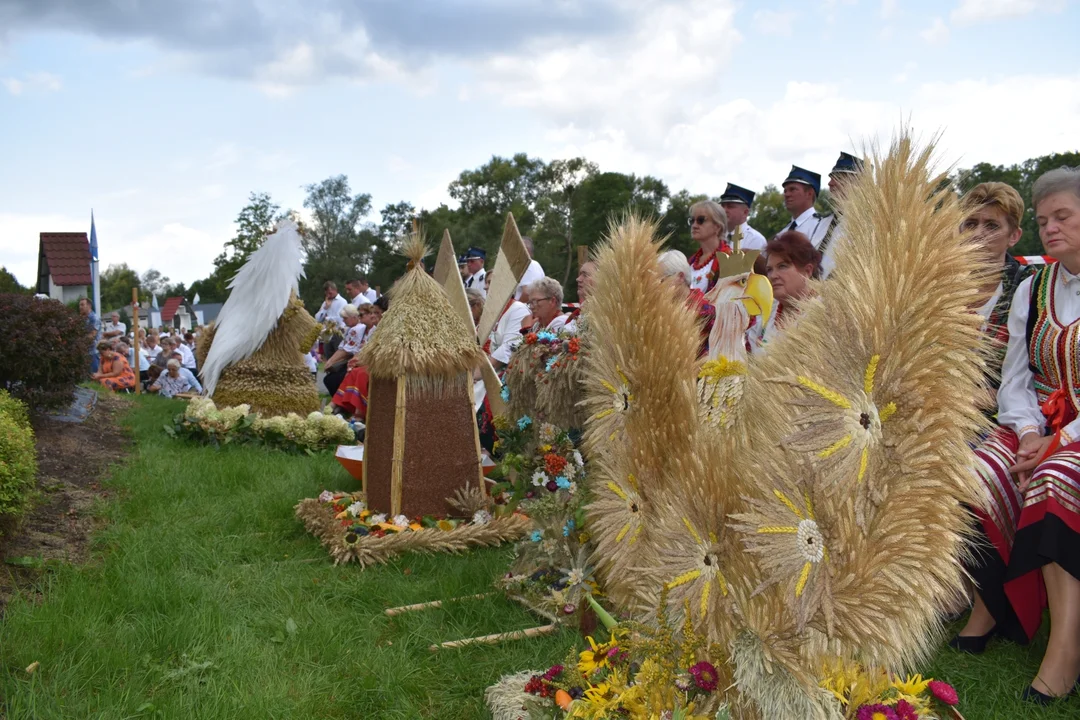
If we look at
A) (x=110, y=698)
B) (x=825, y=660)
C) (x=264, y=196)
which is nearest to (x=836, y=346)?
(x=825, y=660)

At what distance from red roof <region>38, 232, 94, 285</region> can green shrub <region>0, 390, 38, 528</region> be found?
17.5m

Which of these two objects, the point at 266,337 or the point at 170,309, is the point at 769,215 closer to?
the point at 266,337

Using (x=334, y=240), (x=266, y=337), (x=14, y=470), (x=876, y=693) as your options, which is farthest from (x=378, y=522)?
(x=334, y=240)

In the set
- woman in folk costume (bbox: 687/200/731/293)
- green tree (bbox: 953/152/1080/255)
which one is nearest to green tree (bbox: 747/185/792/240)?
green tree (bbox: 953/152/1080/255)

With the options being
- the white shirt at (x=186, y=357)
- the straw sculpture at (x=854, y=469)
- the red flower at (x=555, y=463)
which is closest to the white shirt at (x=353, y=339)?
the red flower at (x=555, y=463)

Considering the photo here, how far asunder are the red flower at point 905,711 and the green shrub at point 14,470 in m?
4.41

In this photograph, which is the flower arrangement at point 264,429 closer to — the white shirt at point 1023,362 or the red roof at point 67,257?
the white shirt at point 1023,362

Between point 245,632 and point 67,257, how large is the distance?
65.5 ft

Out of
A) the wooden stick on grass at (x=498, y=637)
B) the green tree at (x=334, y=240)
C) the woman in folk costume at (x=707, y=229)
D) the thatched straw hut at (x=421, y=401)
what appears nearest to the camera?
the wooden stick on grass at (x=498, y=637)

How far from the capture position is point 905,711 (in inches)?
78.9

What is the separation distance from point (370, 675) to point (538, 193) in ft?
122

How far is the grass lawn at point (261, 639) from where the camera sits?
3031 mm

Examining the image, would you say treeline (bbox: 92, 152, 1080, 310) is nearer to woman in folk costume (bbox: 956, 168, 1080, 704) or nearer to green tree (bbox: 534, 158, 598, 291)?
green tree (bbox: 534, 158, 598, 291)

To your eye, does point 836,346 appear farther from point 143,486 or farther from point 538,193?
point 538,193
